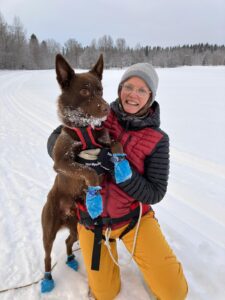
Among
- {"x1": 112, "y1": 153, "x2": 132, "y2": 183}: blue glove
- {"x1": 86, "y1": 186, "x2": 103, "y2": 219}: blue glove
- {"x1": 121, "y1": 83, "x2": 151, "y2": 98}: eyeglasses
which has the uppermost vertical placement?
{"x1": 121, "y1": 83, "x2": 151, "y2": 98}: eyeglasses

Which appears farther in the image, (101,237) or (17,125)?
(17,125)

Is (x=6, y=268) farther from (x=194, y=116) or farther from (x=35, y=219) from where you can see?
(x=194, y=116)

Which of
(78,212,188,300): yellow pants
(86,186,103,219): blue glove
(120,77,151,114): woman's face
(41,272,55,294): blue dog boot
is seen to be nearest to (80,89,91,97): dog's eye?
(120,77,151,114): woman's face

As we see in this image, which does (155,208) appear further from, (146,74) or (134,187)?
(146,74)

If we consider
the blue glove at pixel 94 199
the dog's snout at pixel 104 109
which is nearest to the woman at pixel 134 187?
the blue glove at pixel 94 199

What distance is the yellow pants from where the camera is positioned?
2.36m

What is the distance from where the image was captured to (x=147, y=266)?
2.47 meters

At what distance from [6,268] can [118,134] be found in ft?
5.54

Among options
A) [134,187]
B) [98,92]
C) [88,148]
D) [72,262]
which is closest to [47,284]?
[72,262]

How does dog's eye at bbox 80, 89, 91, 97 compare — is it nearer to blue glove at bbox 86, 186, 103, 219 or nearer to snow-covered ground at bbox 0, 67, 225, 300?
blue glove at bbox 86, 186, 103, 219

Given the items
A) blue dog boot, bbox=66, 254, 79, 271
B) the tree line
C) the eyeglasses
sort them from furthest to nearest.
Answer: the tree line
blue dog boot, bbox=66, 254, 79, 271
the eyeglasses

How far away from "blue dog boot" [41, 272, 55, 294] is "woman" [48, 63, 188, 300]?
1.16 ft

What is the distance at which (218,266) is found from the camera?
2912mm

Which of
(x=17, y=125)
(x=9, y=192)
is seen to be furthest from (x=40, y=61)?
(x=9, y=192)
